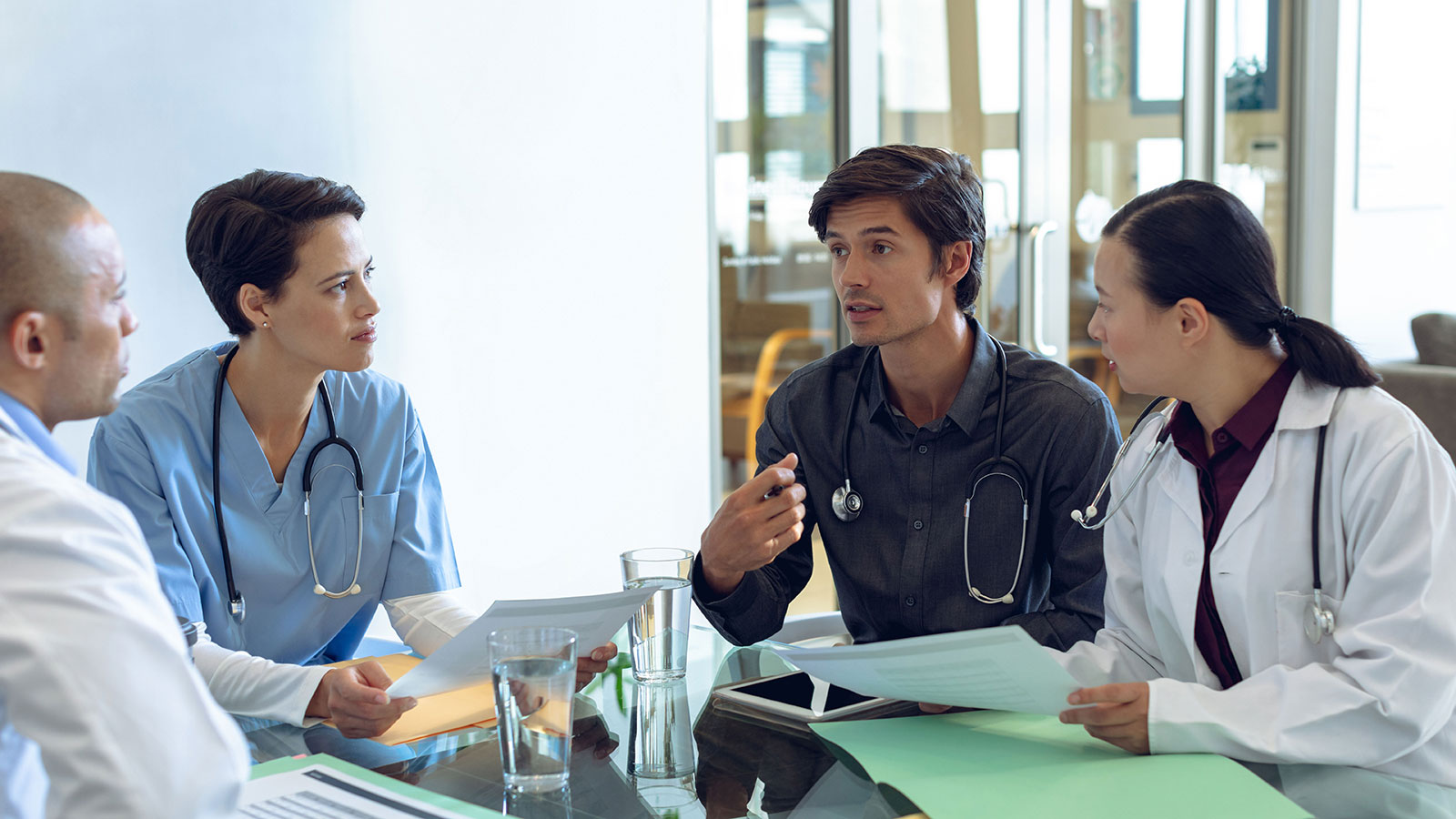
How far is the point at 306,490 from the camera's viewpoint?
1.69 meters

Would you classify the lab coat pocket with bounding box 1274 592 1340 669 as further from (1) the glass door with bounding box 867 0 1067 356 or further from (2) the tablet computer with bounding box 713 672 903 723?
(1) the glass door with bounding box 867 0 1067 356

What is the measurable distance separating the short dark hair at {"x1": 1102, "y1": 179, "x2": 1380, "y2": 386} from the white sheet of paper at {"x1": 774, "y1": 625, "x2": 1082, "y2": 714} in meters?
0.48

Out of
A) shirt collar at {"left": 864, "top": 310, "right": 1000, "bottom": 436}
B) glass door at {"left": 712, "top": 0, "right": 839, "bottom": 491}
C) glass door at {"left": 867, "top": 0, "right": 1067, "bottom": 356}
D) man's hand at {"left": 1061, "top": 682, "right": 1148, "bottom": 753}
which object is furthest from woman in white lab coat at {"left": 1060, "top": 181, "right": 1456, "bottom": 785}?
glass door at {"left": 867, "top": 0, "right": 1067, "bottom": 356}

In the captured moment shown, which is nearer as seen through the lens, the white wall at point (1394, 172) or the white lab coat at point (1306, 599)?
the white lab coat at point (1306, 599)

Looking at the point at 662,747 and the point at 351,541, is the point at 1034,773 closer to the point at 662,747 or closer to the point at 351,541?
the point at 662,747

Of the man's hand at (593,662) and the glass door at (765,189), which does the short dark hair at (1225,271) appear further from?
the glass door at (765,189)

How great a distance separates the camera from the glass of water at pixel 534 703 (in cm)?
104

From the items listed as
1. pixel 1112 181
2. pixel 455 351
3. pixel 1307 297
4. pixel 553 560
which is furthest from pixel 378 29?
pixel 1307 297

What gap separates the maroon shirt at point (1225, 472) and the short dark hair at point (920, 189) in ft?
1.79

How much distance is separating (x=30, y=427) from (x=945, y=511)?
3.85 feet

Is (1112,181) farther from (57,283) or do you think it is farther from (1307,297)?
(57,283)

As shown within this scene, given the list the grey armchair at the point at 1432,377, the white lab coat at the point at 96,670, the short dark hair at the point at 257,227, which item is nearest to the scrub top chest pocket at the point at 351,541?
the short dark hair at the point at 257,227

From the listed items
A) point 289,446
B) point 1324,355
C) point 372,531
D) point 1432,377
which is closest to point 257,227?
point 289,446

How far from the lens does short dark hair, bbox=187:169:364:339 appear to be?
5.57ft
